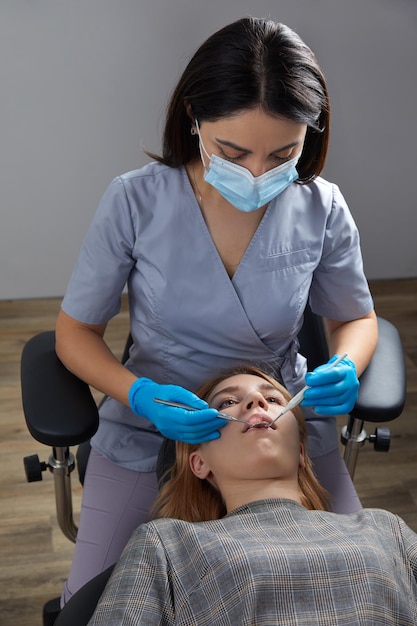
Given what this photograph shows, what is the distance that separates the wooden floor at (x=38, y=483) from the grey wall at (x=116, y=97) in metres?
0.22

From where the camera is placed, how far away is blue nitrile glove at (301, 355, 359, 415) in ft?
4.67

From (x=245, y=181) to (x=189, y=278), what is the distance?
23 cm

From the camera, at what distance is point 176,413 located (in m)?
1.39

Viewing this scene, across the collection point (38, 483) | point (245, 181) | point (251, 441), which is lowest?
point (38, 483)

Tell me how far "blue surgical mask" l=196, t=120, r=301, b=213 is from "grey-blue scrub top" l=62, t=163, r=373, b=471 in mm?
110

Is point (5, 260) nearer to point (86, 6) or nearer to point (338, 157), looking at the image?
point (86, 6)

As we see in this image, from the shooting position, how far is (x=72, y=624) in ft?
3.96

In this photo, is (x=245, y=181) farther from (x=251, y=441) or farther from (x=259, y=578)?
(x=259, y=578)

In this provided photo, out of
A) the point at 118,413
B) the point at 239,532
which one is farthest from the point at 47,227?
the point at 239,532

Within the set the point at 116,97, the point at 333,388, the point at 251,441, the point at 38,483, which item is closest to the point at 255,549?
the point at 251,441

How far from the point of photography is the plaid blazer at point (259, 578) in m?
1.22

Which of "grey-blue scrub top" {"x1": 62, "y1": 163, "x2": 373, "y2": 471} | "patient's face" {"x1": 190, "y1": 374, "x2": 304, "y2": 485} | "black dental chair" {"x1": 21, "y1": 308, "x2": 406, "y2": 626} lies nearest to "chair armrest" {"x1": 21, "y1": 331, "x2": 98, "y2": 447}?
"black dental chair" {"x1": 21, "y1": 308, "x2": 406, "y2": 626}

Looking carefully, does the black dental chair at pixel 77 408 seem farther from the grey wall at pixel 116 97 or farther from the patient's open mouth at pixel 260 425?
the grey wall at pixel 116 97

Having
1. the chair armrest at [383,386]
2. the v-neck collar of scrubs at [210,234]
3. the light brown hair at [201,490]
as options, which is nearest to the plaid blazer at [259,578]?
the light brown hair at [201,490]
